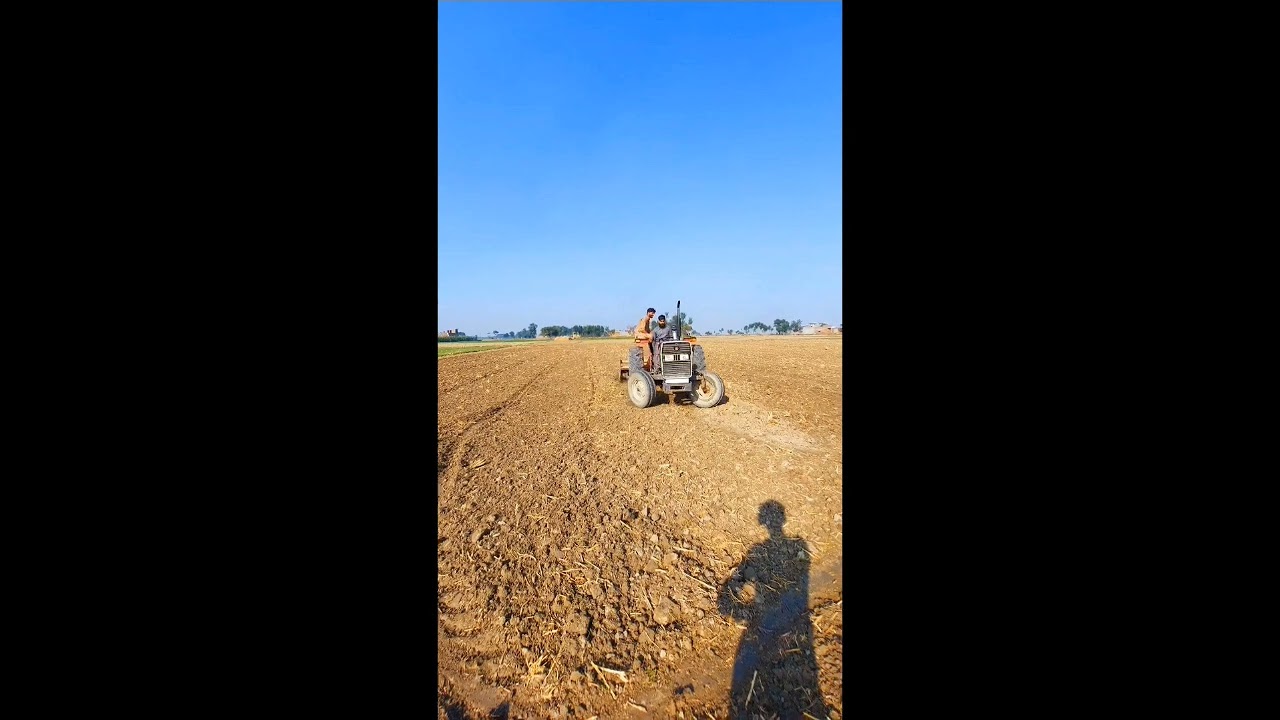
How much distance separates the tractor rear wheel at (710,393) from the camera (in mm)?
8484

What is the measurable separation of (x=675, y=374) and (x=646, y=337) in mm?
1128

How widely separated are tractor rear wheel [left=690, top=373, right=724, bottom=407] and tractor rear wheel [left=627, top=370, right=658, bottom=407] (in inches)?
36.3

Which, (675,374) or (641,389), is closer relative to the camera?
(675,374)

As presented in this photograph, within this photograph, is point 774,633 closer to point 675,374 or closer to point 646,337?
point 675,374

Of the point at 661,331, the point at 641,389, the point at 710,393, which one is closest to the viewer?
the point at 641,389

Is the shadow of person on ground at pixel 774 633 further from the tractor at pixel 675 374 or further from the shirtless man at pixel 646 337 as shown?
the shirtless man at pixel 646 337

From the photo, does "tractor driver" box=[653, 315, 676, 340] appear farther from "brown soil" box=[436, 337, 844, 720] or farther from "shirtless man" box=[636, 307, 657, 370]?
"brown soil" box=[436, 337, 844, 720]

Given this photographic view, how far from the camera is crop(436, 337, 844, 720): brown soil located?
7.29 feet

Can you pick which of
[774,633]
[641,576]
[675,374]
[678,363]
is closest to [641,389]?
[675,374]

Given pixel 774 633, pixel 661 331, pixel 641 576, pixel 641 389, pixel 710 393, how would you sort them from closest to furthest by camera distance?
pixel 774 633, pixel 641 576, pixel 641 389, pixel 661 331, pixel 710 393

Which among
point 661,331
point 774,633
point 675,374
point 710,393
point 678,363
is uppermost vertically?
point 661,331

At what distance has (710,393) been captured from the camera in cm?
887
